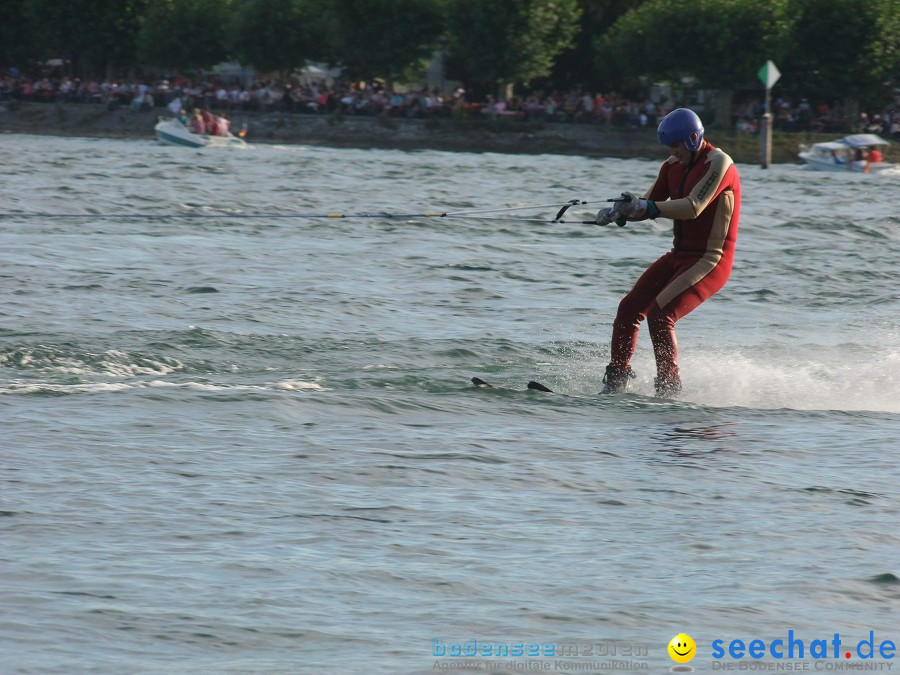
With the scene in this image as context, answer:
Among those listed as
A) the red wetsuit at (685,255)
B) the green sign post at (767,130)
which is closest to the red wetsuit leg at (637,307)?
the red wetsuit at (685,255)

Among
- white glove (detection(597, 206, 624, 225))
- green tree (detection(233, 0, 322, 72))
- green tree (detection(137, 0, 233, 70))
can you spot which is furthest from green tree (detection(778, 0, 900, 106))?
white glove (detection(597, 206, 624, 225))

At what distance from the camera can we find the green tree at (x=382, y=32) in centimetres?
6712

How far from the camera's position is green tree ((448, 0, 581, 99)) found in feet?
209

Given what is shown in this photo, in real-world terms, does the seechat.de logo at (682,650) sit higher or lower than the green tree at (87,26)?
lower

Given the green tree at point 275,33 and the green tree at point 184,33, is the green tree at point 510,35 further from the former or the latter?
the green tree at point 184,33

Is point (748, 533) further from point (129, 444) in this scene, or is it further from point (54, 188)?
point (54, 188)

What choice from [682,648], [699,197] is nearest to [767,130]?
[699,197]

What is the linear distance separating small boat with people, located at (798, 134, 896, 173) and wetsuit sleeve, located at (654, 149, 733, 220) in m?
36.0

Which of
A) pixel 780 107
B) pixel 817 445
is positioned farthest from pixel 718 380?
pixel 780 107

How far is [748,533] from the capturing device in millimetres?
7152

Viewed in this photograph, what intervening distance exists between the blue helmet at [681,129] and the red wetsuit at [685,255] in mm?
137

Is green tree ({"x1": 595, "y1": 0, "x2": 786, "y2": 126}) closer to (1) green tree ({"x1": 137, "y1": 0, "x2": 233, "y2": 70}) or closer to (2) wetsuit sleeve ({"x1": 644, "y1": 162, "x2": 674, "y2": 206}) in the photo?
(1) green tree ({"x1": 137, "y1": 0, "x2": 233, "y2": 70})

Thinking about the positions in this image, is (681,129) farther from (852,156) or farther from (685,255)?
(852,156)

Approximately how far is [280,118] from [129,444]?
52009 mm
